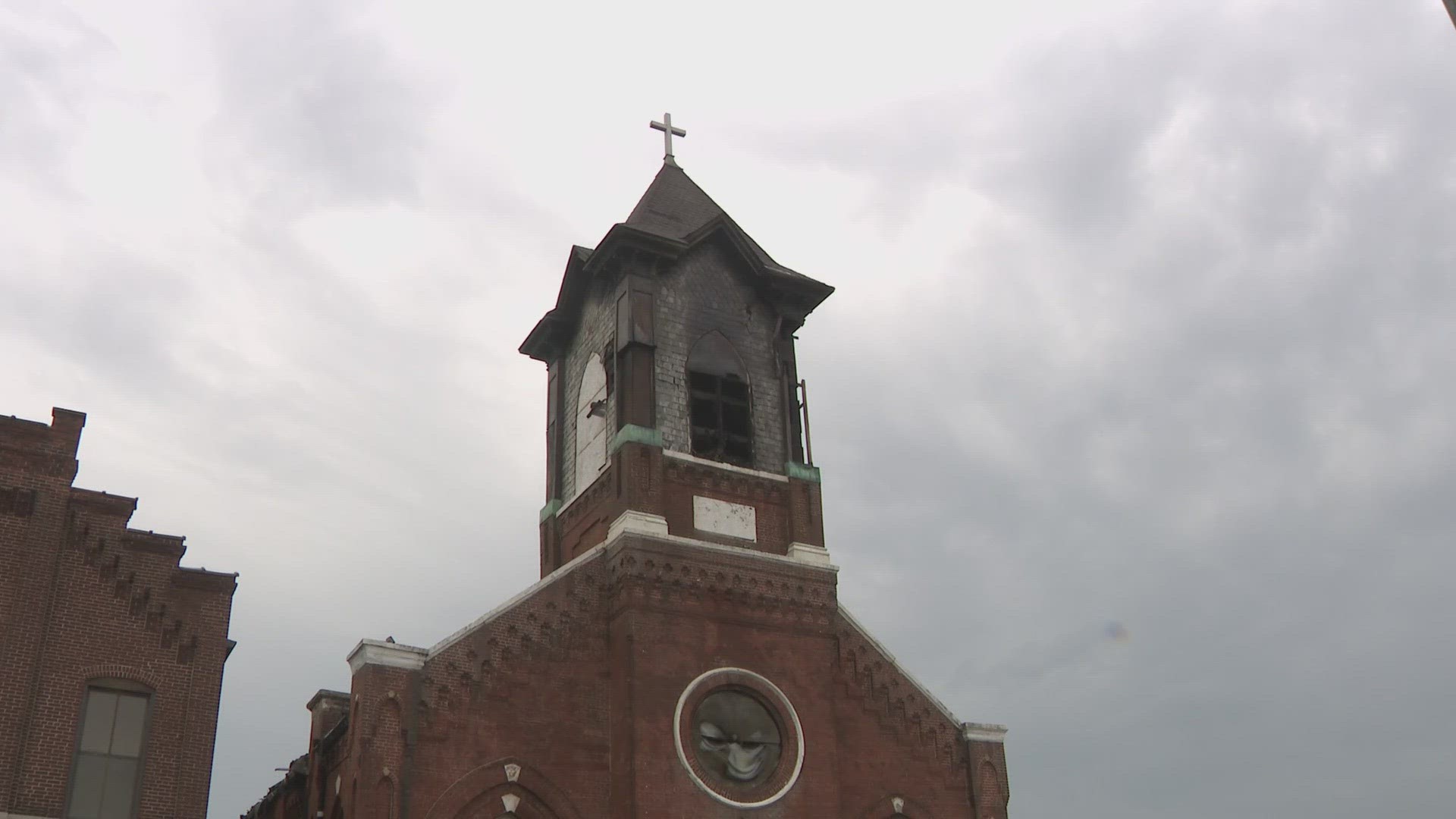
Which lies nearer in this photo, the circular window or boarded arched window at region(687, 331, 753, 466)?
the circular window

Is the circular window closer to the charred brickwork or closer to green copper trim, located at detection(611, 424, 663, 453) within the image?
the charred brickwork

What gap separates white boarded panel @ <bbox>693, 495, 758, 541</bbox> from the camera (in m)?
28.0

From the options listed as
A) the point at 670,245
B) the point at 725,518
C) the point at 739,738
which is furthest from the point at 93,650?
the point at 670,245

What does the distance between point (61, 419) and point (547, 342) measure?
40.8 ft

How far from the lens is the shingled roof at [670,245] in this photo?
30.2 m

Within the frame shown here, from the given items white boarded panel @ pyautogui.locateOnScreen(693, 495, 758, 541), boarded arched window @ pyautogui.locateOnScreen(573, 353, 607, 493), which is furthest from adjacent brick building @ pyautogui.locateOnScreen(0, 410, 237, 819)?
white boarded panel @ pyautogui.locateOnScreen(693, 495, 758, 541)

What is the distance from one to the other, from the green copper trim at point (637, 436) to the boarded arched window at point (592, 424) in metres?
1.45

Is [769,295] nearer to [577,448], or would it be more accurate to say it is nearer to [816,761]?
[577,448]

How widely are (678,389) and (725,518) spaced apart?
3.07 metres

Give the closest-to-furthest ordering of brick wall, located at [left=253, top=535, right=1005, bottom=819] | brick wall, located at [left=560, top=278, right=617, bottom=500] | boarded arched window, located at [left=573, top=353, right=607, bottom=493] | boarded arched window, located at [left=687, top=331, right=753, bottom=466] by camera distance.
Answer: brick wall, located at [left=253, top=535, right=1005, bottom=819]
boarded arched window, located at [left=687, top=331, right=753, bottom=466]
boarded arched window, located at [left=573, top=353, right=607, bottom=493]
brick wall, located at [left=560, top=278, right=617, bottom=500]

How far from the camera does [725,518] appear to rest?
92.9ft

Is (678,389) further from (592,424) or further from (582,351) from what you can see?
(582,351)

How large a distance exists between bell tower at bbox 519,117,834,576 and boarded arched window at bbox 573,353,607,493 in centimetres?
5

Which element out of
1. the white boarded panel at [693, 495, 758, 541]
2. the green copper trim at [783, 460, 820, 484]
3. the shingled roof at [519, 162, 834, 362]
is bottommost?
the white boarded panel at [693, 495, 758, 541]
